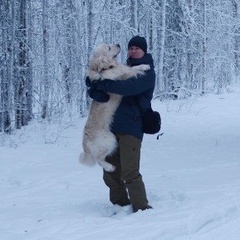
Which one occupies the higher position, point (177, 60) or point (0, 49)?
point (0, 49)

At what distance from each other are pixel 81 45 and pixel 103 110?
15528 mm

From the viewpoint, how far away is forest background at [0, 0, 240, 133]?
15.8 metres

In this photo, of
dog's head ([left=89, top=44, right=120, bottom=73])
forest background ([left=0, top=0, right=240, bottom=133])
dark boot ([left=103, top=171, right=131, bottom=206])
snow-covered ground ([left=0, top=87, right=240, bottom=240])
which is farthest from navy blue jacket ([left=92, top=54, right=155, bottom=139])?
forest background ([left=0, top=0, right=240, bottom=133])

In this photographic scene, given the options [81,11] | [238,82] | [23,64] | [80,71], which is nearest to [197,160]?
[23,64]

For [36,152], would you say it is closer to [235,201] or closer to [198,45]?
[235,201]

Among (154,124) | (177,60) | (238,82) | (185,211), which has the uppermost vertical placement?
(154,124)

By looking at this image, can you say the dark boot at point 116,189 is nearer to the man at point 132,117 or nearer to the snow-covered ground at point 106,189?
the snow-covered ground at point 106,189

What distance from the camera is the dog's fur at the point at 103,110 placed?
5.56 metres

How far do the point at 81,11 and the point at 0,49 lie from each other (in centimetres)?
783

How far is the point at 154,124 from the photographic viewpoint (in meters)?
5.72

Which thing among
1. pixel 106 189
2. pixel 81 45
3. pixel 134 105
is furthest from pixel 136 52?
pixel 81 45

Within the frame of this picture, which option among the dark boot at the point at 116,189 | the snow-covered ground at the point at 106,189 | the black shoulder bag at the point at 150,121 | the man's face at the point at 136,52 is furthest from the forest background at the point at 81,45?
the black shoulder bag at the point at 150,121

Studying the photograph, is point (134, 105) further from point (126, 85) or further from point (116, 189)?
point (116, 189)

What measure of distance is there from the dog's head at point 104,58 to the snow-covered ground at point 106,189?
164 centimetres
